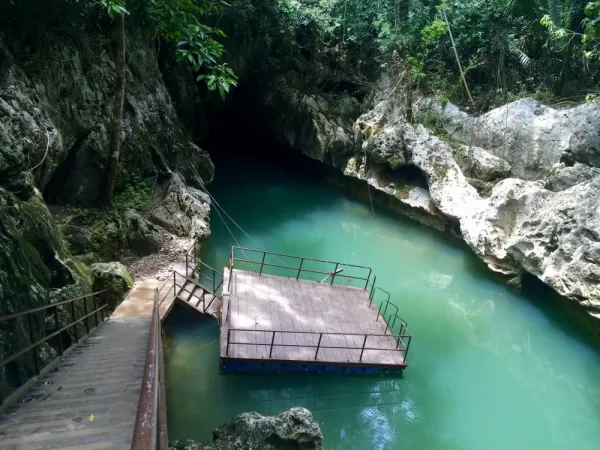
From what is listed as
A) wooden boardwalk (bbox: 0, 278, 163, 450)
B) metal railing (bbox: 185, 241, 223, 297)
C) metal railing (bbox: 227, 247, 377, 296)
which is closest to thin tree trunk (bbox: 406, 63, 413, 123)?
metal railing (bbox: 227, 247, 377, 296)

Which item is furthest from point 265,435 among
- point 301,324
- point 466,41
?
point 466,41

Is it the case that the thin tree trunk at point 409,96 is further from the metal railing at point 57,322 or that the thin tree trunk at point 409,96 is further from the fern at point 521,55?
the metal railing at point 57,322

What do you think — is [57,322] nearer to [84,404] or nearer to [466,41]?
[84,404]

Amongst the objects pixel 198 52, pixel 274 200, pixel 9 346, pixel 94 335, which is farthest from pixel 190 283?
pixel 274 200

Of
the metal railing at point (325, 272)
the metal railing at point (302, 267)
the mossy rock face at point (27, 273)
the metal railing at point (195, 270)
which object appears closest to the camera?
the mossy rock face at point (27, 273)

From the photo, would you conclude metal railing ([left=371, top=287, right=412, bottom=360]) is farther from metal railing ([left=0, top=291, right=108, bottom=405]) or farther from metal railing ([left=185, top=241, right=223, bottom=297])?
metal railing ([left=0, top=291, right=108, bottom=405])

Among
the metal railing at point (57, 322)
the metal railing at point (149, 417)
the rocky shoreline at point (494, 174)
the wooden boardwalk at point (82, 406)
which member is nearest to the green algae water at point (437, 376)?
the rocky shoreline at point (494, 174)
